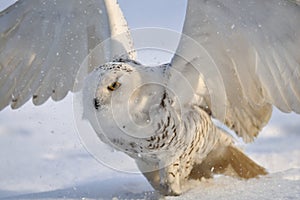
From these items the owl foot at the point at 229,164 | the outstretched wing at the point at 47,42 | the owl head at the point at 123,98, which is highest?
the outstretched wing at the point at 47,42

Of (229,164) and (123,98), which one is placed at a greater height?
(123,98)

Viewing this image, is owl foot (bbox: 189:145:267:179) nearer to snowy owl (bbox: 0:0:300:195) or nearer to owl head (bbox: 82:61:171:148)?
snowy owl (bbox: 0:0:300:195)

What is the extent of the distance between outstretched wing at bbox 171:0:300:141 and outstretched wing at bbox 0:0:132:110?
73cm

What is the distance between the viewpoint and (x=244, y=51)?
298 centimetres

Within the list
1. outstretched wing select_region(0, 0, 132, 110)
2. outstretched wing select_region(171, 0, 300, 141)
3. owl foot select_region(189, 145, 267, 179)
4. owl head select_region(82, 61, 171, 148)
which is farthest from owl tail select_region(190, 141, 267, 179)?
outstretched wing select_region(0, 0, 132, 110)

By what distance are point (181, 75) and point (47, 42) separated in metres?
1.10

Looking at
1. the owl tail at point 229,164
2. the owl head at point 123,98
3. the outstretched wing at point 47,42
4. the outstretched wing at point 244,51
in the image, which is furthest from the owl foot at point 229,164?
the outstretched wing at point 47,42

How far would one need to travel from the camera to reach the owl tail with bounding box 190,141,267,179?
3502 millimetres

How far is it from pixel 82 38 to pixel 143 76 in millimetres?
1032

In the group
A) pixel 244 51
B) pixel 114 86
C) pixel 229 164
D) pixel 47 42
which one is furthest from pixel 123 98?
pixel 47 42

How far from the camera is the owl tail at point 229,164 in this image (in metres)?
3.50

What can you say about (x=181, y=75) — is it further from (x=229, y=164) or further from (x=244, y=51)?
(x=229, y=164)

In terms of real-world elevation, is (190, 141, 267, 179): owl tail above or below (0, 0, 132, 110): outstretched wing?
below

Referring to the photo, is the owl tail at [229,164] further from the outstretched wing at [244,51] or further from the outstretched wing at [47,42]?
the outstretched wing at [47,42]
